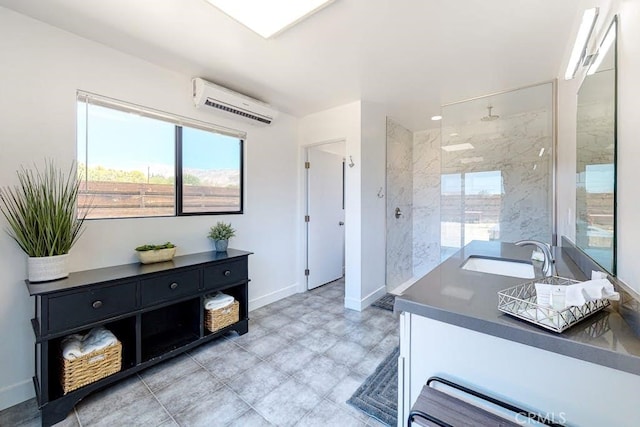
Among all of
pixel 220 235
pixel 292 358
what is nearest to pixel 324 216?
pixel 220 235

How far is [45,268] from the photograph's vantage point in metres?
1.65

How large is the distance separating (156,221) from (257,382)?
1574 millimetres

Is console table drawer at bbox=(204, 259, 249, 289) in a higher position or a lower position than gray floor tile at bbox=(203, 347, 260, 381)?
higher

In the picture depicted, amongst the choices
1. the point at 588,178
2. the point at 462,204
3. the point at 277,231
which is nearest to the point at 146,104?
the point at 277,231

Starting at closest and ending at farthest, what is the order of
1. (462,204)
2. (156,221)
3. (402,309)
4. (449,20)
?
(402,309)
(449,20)
(156,221)
(462,204)

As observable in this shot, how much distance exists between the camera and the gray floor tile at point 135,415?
1535 millimetres

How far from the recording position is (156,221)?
236 centimetres

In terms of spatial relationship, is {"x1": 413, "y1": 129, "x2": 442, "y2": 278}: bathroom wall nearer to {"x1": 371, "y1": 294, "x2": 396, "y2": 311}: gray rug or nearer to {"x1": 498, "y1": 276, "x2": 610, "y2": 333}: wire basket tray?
{"x1": 371, "y1": 294, "x2": 396, "y2": 311}: gray rug

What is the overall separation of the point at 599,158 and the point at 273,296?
317 centimetres

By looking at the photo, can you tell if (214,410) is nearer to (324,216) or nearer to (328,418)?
(328,418)

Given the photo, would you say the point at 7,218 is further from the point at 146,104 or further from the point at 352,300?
the point at 352,300

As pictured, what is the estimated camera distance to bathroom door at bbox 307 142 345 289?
3834 mm

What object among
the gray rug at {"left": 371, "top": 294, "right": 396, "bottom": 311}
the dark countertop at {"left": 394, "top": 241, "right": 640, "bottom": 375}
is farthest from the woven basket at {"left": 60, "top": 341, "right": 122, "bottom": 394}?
the gray rug at {"left": 371, "top": 294, "right": 396, "bottom": 311}

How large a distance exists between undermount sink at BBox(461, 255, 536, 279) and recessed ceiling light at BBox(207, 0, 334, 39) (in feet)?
5.98
